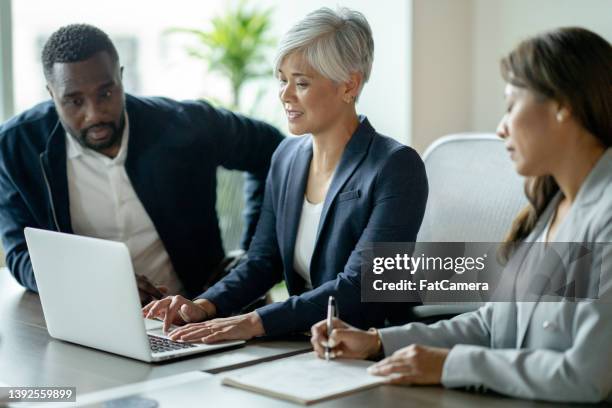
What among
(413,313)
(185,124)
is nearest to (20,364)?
(413,313)

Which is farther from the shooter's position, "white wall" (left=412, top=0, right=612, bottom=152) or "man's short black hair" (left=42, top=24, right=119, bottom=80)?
"white wall" (left=412, top=0, right=612, bottom=152)

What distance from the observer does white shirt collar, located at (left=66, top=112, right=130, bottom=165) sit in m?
2.76

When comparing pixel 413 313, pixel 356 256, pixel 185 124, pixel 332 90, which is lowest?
pixel 413 313

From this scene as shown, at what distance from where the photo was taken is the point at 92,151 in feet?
9.09

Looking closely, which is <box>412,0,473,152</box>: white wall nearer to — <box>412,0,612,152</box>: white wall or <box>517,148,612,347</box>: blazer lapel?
<box>412,0,612,152</box>: white wall

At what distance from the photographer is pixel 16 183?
107 inches

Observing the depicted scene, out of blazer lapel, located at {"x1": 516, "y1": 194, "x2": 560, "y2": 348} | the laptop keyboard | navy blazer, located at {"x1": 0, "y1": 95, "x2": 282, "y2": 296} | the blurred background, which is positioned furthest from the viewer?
the blurred background

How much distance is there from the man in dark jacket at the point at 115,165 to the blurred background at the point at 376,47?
98cm

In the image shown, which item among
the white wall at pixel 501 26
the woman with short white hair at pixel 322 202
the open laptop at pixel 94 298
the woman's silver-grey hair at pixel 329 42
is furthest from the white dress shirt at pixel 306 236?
the white wall at pixel 501 26

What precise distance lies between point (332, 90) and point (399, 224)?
0.40m

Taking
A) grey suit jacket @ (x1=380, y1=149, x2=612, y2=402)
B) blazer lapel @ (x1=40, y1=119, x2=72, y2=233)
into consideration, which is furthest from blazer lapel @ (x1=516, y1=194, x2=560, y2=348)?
blazer lapel @ (x1=40, y1=119, x2=72, y2=233)

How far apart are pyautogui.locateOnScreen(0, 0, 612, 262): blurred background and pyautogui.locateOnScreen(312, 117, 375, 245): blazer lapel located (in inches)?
68.8

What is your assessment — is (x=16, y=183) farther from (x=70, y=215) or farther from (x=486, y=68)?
(x=486, y=68)

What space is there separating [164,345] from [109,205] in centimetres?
91
